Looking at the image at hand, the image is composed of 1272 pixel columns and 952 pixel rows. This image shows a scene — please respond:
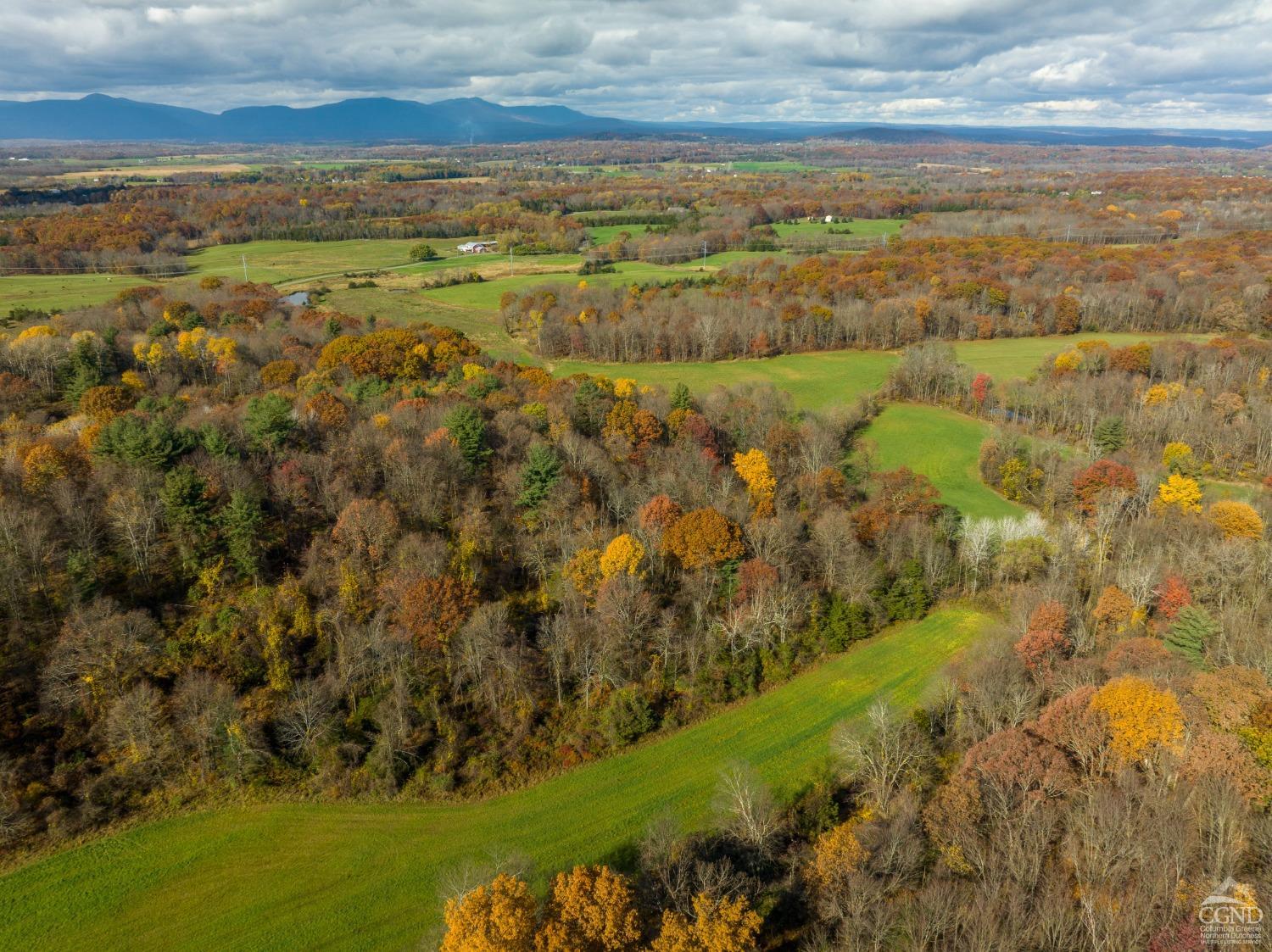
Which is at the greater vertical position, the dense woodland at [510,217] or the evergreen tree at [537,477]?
the dense woodland at [510,217]

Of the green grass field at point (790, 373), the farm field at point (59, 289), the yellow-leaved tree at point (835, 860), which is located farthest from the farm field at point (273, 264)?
the yellow-leaved tree at point (835, 860)

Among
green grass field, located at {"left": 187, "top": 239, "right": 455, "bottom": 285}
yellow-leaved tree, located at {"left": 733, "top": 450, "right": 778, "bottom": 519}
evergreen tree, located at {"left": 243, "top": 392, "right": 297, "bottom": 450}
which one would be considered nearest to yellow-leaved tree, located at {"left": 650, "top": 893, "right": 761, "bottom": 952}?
yellow-leaved tree, located at {"left": 733, "top": 450, "right": 778, "bottom": 519}

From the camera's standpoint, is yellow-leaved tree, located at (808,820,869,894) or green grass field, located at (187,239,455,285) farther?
green grass field, located at (187,239,455,285)

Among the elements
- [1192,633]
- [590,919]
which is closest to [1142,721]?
[1192,633]

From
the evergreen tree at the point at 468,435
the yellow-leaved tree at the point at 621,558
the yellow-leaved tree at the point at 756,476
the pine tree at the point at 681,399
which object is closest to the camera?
the yellow-leaved tree at the point at 621,558

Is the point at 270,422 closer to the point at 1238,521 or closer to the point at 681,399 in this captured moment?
the point at 681,399

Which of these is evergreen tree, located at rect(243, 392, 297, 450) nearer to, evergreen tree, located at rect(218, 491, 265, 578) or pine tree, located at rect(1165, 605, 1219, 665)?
evergreen tree, located at rect(218, 491, 265, 578)

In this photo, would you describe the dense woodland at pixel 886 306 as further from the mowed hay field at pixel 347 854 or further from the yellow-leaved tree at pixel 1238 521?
the mowed hay field at pixel 347 854
